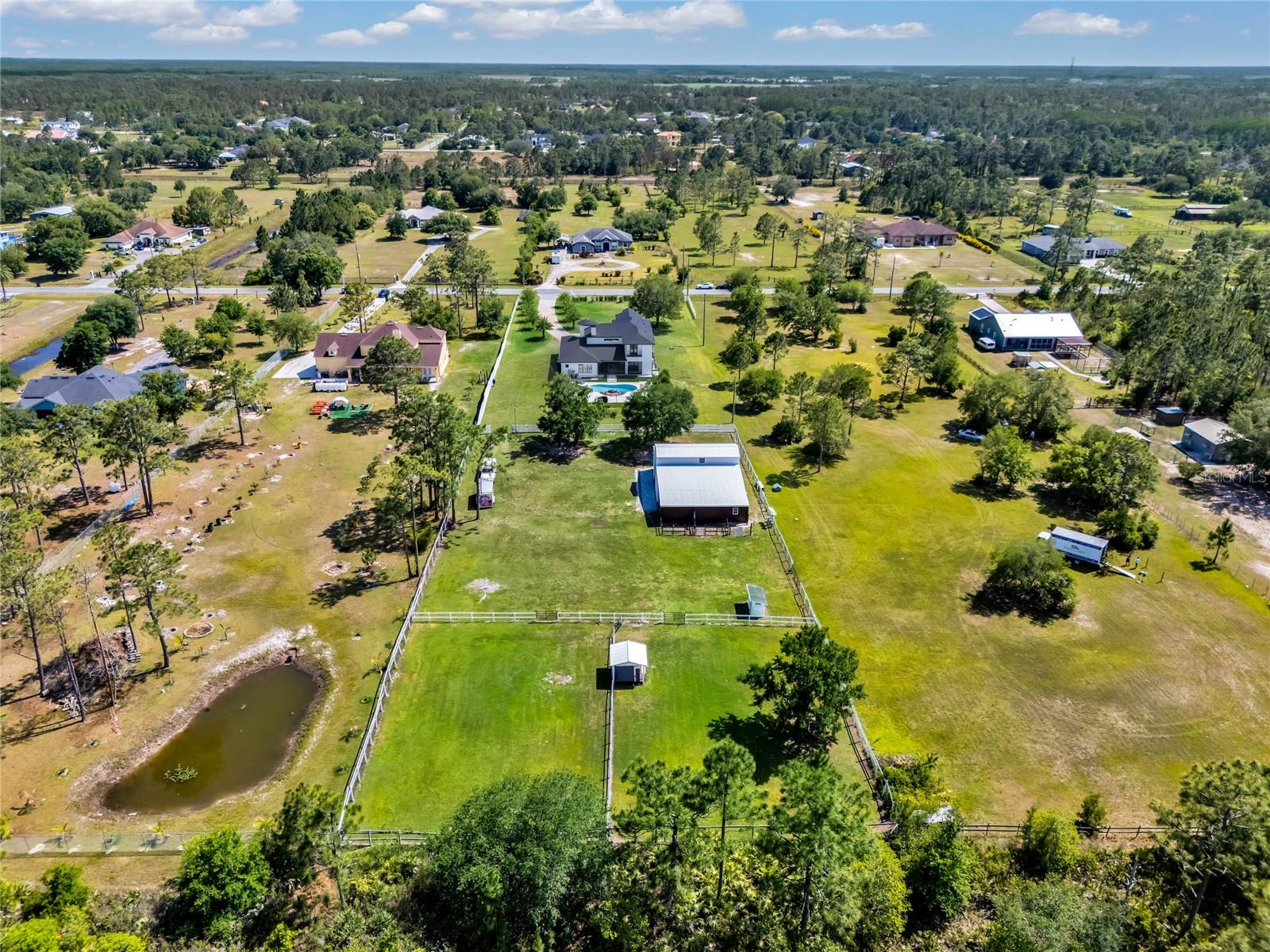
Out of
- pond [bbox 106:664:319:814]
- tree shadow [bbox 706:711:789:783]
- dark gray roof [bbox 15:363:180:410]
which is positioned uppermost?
dark gray roof [bbox 15:363:180:410]

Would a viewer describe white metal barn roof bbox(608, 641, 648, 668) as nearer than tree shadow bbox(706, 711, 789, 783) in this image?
No

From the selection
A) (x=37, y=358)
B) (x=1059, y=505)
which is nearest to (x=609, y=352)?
(x=1059, y=505)

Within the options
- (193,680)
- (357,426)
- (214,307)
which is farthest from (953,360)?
(214,307)

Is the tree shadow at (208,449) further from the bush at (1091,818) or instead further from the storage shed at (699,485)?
the bush at (1091,818)

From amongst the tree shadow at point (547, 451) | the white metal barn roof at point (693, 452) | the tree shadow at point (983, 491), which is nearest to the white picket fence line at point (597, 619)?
the white metal barn roof at point (693, 452)

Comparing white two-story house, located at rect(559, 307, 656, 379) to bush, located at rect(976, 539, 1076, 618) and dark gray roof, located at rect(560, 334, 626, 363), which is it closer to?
dark gray roof, located at rect(560, 334, 626, 363)

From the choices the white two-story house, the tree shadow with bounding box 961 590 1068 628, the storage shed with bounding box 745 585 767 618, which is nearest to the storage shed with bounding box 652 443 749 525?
the storage shed with bounding box 745 585 767 618
